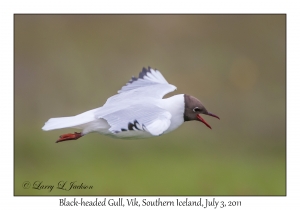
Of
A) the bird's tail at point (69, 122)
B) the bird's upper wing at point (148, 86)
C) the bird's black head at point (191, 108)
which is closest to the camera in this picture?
the bird's tail at point (69, 122)

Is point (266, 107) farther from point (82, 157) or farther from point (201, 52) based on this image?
point (82, 157)

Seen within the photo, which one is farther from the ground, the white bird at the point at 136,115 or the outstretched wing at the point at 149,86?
the outstretched wing at the point at 149,86

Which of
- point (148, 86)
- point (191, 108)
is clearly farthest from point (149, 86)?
point (191, 108)

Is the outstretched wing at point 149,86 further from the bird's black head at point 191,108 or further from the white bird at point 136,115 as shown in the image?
the bird's black head at point 191,108

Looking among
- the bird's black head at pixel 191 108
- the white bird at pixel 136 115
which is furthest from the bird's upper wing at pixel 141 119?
the bird's black head at pixel 191 108

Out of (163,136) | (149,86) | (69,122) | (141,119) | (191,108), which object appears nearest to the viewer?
(141,119)

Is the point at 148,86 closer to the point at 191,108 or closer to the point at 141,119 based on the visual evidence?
the point at 191,108

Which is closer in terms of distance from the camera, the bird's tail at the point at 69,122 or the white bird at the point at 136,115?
the white bird at the point at 136,115
